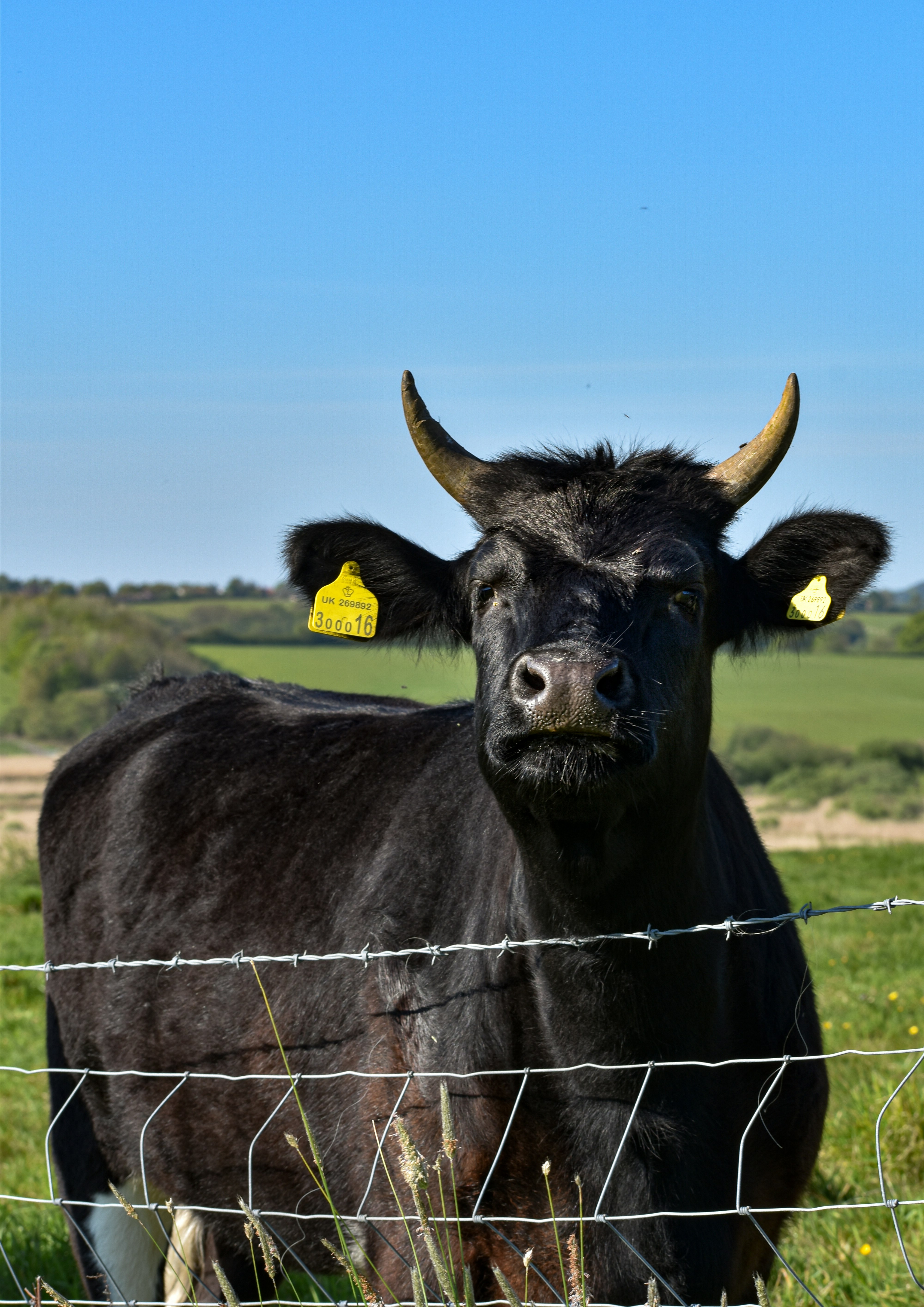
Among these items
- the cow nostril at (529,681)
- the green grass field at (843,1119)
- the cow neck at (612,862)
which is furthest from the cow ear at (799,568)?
the cow nostril at (529,681)

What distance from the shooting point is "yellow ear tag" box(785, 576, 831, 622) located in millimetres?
3768

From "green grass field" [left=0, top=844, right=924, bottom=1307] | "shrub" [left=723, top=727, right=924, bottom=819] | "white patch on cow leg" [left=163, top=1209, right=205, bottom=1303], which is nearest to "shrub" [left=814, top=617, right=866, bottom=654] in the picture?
"shrub" [left=723, top=727, right=924, bottom=819]

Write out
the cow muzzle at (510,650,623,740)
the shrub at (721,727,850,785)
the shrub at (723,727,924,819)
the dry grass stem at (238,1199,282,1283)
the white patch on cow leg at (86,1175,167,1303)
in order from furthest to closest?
the shrub at (721,727,850,785) < the shrub at (723,727,924,819) < the white patch on cow leg at (86,1175,167,1303) < the cow muzzle at (510,650,623,740) < the dry grass stem at (238,1199,282,1283)

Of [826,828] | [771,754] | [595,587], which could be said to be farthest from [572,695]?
[771,754]

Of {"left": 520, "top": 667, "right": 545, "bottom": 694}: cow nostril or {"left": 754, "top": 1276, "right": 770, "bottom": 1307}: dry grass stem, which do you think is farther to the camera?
{"left": 520, "top": 667, "right": 545, "bottom": 694}: cow nostril

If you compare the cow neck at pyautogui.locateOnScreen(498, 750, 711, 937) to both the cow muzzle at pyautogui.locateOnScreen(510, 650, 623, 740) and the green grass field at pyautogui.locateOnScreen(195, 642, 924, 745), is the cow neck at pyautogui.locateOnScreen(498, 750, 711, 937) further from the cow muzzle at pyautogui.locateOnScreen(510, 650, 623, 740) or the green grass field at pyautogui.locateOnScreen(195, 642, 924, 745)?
the green grass field at pyautogui.locateOnScreen(195, 642, 924, 745)

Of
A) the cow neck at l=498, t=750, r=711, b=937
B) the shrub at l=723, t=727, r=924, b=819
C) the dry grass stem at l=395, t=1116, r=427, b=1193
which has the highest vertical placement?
the cow neck at l=498, t=750, r=711, b=937

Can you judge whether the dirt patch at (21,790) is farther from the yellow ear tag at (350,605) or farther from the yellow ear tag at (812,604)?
the yellow ear tag at (812,604)

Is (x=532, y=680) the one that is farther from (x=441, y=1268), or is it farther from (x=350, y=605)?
(x=350, y=605)

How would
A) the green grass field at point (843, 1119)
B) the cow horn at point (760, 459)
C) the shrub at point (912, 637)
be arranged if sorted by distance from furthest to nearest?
1. the shrub at point (912, 637)
2. the green grass field at point (843, 1119)
3. the cow horn at point (760, 459)

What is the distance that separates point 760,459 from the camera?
146 inches

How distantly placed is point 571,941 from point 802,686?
3655cm

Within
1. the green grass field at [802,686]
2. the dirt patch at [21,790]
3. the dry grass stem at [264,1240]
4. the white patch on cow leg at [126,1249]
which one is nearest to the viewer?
the dry grass stem at [264,1240]

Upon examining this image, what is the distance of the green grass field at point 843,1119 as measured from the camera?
442cm
